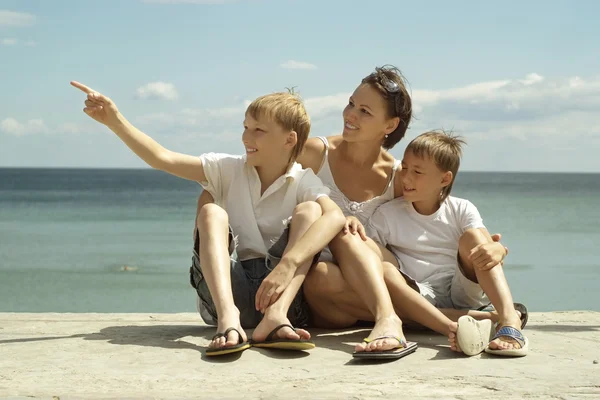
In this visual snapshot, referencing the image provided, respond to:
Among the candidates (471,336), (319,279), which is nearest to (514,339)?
(471,336)

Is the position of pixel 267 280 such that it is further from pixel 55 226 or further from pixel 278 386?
pixel 55 226

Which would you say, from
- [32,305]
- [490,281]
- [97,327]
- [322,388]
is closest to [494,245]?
[490,281]

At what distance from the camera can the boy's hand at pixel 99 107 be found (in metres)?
3.54

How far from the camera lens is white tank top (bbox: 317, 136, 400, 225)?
4074 millimetres

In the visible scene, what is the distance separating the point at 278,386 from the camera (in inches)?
109

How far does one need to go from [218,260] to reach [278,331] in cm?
40

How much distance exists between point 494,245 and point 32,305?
6760 mm

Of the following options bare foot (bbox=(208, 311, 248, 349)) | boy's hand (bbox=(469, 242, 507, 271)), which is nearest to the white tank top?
boy's hand (bbox=(469, 242, 507, 271))

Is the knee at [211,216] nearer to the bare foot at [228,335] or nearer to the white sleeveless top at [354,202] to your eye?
the bare foot at [228,335]

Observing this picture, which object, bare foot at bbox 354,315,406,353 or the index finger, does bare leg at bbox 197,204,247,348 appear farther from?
the index finger

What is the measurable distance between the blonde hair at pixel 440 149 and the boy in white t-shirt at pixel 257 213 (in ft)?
1.75

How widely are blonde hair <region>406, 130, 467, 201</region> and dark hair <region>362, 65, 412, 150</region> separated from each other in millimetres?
222

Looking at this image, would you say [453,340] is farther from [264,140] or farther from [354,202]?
[264,140]

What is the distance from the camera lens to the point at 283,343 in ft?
10.5
